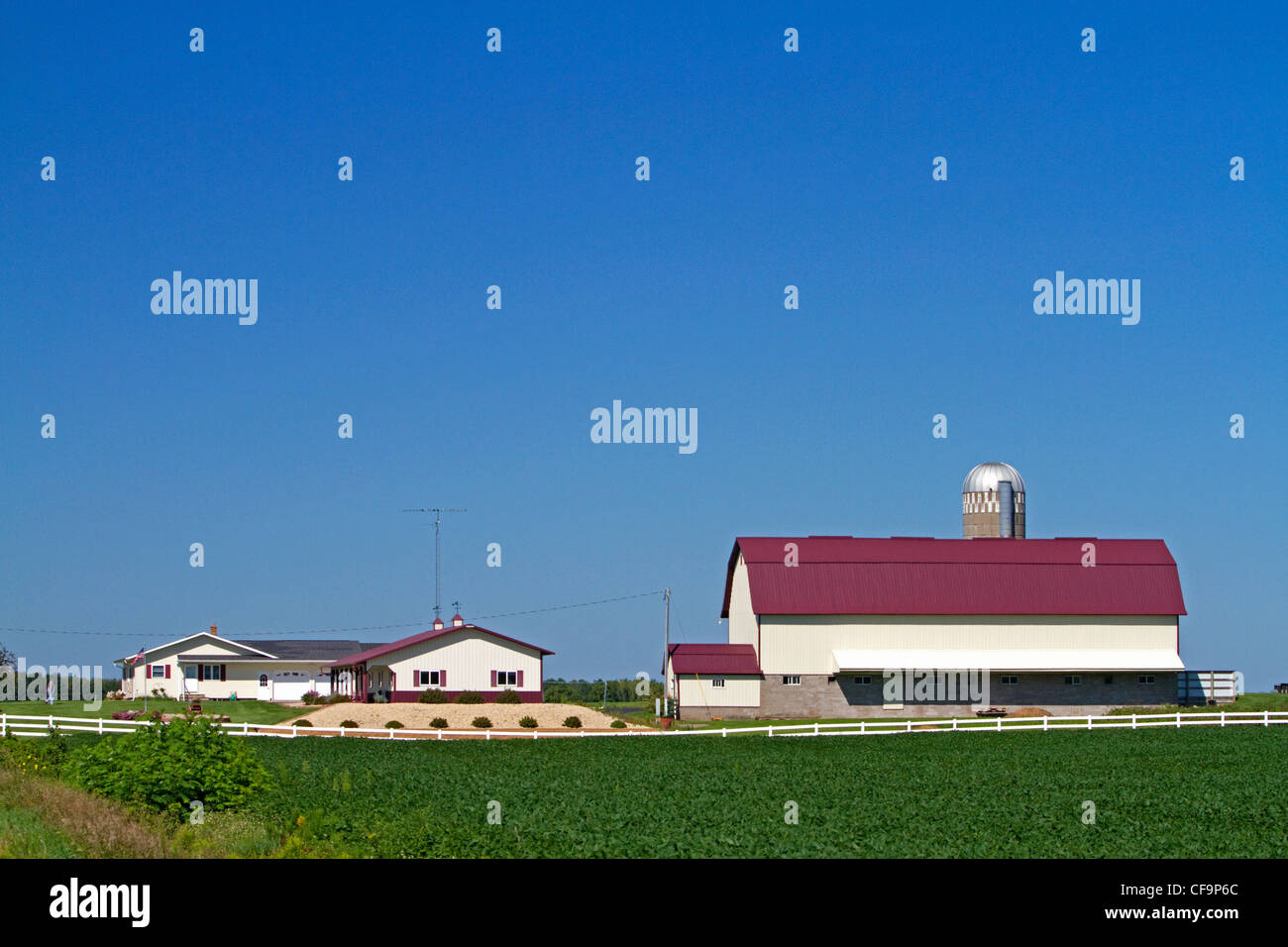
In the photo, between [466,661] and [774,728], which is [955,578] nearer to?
[774,728]

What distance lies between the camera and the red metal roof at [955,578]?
210ft

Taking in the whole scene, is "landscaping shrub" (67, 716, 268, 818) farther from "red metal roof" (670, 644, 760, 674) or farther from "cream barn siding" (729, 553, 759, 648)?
"cream barn siding" (729, 553, 759, 648)

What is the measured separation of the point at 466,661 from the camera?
65688 mm

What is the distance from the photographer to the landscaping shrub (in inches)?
901

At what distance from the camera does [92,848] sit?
1680 centimetres

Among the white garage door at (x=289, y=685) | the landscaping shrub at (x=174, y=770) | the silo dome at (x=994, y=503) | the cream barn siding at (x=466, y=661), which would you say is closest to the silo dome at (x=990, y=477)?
the silo dome at (x=994, y=503)

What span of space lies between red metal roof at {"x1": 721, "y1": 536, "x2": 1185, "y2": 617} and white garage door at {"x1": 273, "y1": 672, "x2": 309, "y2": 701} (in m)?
32.0

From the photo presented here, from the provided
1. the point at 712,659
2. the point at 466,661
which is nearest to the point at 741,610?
the point at 712,659

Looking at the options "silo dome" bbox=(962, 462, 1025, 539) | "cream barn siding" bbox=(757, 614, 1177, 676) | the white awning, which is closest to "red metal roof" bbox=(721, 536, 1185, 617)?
"cream barn siding" bbox=(757, 614, 1177, 676)

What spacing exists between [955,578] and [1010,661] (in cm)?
449

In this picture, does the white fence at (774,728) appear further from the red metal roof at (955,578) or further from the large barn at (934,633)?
the red metal roof at (955,578)
